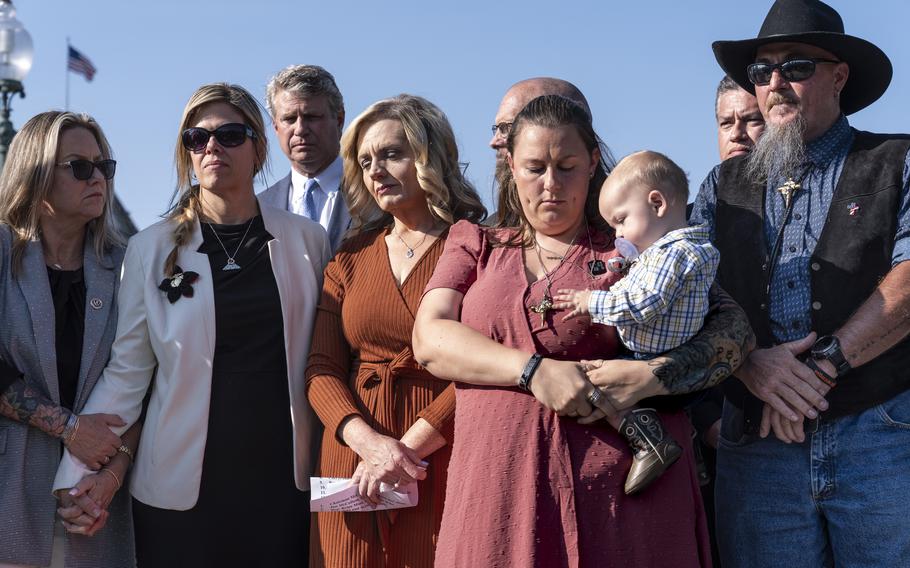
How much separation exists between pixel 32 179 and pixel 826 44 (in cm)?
332

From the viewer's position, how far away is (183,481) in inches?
176

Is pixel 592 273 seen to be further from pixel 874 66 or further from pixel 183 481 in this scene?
pixel 183 481

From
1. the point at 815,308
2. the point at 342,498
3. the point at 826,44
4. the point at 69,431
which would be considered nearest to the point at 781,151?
the point at 826,44

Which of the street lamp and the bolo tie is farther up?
the street lamp

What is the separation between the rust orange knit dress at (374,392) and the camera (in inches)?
167

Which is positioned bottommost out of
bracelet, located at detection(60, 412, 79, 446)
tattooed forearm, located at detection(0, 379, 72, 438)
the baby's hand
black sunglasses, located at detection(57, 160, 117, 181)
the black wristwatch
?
bracelet, located at detection(60, 412, 79, 446)

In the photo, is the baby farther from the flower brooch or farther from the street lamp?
the street lamp

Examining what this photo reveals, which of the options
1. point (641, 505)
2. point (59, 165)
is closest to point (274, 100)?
point (59, 165)

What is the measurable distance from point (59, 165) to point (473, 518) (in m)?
2.55

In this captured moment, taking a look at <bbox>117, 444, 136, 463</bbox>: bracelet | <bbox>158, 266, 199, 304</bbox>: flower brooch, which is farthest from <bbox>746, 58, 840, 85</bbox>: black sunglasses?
<bbox>117, 444, 136, 463</bbox>: bracelet

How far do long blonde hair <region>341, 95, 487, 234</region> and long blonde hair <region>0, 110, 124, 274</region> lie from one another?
3.72 feet

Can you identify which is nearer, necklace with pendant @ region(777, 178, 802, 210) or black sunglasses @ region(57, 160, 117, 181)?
necklace with pendant @ region(777, 178, 802, 210)

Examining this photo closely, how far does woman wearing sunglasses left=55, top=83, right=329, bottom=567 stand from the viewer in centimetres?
449

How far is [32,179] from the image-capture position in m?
4.80
